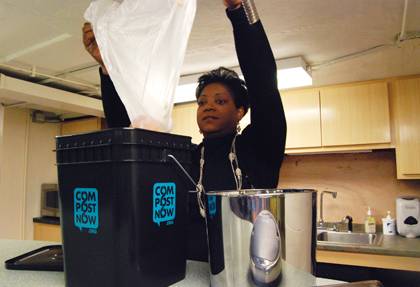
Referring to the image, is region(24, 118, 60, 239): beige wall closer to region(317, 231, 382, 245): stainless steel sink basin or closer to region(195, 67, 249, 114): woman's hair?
region(317, 231, 382, 245): stainless steel sink basin

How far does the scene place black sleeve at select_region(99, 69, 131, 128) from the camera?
2.61 ft

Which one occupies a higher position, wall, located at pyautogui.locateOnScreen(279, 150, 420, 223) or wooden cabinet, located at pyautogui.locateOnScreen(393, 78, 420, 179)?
wooden cabinet, located at pyautogui.locateOnScreen(393, 78, 420, 179)

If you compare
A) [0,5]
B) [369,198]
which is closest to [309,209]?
[0,5]

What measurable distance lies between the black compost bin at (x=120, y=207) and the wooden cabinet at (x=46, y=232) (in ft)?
10.6

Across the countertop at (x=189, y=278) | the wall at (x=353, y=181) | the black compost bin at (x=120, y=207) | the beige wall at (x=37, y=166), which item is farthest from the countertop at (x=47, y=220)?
the black compost bin at (x=120, y=207)

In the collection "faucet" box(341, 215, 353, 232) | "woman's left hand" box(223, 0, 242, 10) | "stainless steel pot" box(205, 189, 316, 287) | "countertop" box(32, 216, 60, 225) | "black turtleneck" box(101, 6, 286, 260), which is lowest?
"countertop" box(32, 216, 60, 225)

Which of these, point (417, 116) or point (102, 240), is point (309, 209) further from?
point (417, 116)

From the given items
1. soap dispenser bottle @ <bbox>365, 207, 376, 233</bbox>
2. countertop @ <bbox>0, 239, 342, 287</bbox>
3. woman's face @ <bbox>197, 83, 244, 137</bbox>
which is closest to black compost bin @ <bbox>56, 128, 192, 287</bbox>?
countertop @ <bbox>0, 239, 342, 287</bbox>

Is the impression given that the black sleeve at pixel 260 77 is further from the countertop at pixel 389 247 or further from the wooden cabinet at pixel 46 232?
the wooden cabinet at pixel 46 232

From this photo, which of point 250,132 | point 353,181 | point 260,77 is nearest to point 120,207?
point 260,77

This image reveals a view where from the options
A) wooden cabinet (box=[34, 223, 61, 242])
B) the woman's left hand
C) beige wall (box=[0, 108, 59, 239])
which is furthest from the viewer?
beige wall (box=[0, 108, 59, 239])

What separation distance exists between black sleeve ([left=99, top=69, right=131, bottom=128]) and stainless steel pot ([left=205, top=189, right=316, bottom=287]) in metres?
0.40

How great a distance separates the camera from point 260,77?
0.69m

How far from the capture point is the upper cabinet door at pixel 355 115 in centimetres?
261
